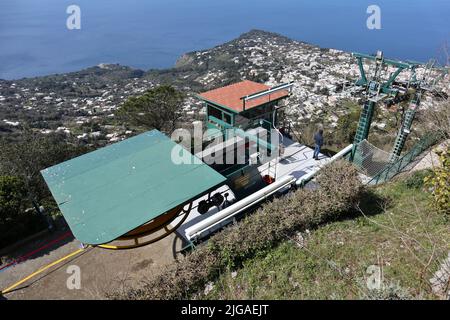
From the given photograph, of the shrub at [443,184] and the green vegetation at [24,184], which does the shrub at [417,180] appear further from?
the green vegetation at [24,184]

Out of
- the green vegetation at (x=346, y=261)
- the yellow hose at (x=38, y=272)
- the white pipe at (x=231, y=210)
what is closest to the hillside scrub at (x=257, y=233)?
the green vegetation at (x=346, y=261)

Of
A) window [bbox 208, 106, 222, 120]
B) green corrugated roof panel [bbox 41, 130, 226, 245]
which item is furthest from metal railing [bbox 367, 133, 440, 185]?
window [bbox 208, 106, 222, 120]

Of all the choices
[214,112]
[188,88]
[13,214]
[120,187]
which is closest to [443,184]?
[120,187]

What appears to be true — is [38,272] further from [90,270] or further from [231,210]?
[231,210]

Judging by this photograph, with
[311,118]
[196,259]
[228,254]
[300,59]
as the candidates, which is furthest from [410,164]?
[300,59]

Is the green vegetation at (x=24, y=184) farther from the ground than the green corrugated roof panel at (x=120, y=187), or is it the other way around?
the green corrugated roof panel at (x=120, y=187)

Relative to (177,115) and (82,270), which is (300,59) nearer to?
(177,115)
